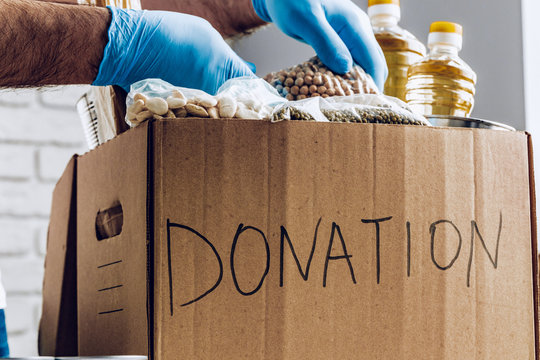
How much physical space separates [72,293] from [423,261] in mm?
417

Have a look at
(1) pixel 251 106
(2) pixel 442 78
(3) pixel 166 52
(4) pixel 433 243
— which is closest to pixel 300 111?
(1) pixel 251 106

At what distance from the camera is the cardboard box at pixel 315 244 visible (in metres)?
0.47

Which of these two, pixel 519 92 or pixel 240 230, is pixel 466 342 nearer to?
pixel 240 230

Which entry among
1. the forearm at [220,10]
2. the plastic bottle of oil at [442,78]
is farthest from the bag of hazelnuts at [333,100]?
the forearm at [220,10]

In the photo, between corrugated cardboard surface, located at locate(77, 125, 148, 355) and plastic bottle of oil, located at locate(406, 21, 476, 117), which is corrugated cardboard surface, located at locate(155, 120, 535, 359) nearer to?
corrugated cardboard surface, located at locate(77, 125, 148, 355)

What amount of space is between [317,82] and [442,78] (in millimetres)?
242

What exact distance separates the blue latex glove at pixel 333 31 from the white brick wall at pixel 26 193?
36.3 inches

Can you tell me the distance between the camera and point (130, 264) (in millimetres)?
503

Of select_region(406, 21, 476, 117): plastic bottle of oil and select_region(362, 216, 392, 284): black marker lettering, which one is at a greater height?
select_region(406, 21, 476, 117): plastic bottle of oil

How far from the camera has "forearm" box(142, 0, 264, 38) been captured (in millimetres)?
1174

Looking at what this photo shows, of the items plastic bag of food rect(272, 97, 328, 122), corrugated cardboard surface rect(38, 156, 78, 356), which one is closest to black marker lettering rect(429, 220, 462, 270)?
plastic bag of food rect(272, 97, 328, 122)

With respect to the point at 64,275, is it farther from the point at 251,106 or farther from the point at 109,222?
the point at 251,106

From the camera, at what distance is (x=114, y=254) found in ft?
1.77

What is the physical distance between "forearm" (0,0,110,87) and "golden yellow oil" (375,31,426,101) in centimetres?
44
